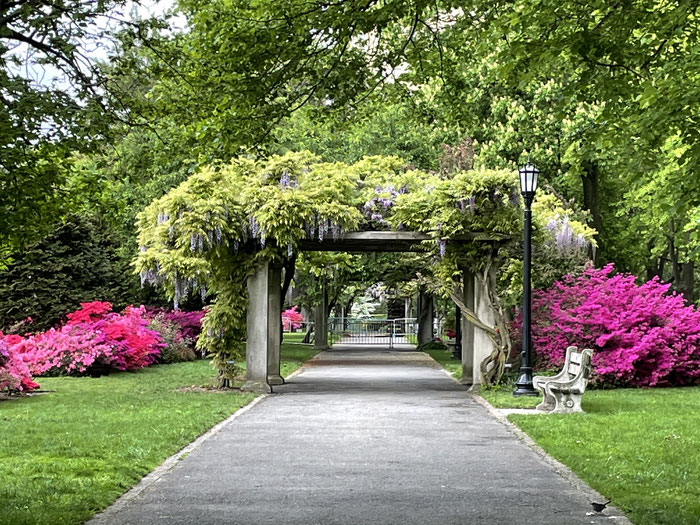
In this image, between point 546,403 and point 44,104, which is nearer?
point 44,104

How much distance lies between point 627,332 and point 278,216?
25.6 feet

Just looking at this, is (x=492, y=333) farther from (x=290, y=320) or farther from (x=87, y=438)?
(x=290, y=320)

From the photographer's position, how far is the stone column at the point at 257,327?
1942 centimetres

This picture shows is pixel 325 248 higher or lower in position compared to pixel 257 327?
higher

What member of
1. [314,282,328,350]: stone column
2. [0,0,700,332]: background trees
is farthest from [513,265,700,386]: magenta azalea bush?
[314,282,328,350]: stone column

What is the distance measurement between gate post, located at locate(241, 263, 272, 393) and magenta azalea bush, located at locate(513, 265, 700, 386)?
6.37 metres

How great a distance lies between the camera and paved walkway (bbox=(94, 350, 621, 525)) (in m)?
7.16

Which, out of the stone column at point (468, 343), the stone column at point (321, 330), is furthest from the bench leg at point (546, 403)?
the stone column at point (321, 330)

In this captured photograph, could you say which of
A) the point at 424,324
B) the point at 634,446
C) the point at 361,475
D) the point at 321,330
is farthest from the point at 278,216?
the point at 424,324

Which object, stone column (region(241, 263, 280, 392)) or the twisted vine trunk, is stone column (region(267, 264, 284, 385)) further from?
the twisted vine trunk

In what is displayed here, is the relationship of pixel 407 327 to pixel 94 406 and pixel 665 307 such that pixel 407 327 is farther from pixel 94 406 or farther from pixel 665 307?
pixel 94 406

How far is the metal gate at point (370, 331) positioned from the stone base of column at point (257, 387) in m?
33.3

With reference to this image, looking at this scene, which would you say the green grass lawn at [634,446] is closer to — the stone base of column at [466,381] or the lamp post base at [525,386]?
the lamp post base at [525,386]

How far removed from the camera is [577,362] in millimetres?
15227
